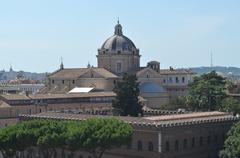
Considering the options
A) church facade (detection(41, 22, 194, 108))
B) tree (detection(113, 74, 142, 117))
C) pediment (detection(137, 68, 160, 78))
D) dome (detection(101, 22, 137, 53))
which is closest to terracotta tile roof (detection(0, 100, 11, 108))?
tree (detection(113, 74, 142, 117))

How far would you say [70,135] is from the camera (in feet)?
168

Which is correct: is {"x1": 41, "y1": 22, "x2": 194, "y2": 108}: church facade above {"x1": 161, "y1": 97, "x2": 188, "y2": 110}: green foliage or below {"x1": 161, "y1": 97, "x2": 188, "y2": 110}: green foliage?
above

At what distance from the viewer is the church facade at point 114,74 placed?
335 feet

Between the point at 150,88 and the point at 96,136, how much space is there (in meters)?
53.8

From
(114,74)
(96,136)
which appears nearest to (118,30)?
(114,74)

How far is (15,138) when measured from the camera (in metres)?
53.8

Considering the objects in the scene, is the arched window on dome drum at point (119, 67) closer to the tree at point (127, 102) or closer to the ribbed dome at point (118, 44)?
Result: the ribbed dome at point (118, 44)

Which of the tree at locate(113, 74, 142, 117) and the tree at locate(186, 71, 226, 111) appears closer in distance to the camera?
the tree at locate(113, 74, 142, 117)

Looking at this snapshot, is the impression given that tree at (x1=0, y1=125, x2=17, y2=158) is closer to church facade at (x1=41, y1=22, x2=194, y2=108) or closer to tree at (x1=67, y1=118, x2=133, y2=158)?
tree at (x1=67, y1=118, x2=133, y2=158)

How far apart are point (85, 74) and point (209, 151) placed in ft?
148

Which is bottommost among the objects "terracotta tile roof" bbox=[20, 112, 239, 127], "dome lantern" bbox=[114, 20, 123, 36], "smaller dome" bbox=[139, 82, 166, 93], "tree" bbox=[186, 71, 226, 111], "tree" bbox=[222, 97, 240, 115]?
"terracotta tile roof" bbox=[20, 112, 239, 127]

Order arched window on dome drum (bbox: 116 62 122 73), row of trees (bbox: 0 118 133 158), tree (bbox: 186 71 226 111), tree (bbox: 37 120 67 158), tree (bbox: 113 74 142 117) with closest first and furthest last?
row of trees (bbox: 0 118 133 158), tree (bbox: 37 120 67 158), tree (bbox: 113 74 142 117), tree (bbox: 186 71 226 111), arched window on dome drum (bbox: 116 62 122 73)

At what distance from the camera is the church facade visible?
102 meters

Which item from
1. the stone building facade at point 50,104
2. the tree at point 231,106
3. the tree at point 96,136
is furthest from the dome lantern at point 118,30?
the tree at point 96,136
